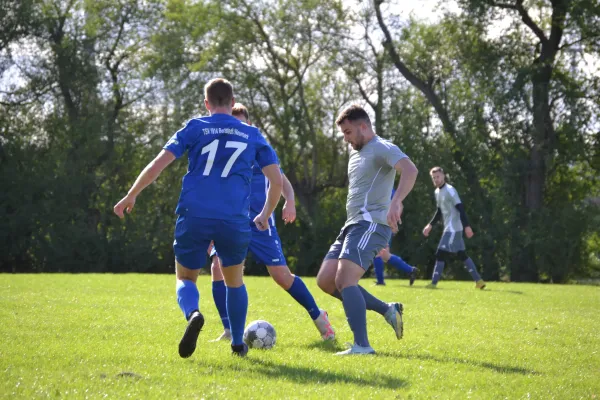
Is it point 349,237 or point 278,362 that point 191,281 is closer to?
point 278,362

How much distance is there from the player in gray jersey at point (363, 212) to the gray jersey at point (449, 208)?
931cm

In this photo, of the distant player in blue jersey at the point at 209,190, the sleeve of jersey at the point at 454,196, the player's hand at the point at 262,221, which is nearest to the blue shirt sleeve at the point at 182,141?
the distant player in blue jersey at the point at 209,190

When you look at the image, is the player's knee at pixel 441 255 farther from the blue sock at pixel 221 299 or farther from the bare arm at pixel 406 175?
the bare arm at pixel 406 175

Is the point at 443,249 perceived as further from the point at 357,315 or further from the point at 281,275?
the point at 357,315

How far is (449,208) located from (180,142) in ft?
36.5

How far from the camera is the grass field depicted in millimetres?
5078

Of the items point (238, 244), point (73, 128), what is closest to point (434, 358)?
point (238, 244)

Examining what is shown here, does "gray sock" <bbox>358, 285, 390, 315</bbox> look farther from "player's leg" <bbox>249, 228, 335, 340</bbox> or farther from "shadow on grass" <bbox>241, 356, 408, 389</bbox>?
"shadow on grass" <bbox>241, 356, 408, 389</bbox>

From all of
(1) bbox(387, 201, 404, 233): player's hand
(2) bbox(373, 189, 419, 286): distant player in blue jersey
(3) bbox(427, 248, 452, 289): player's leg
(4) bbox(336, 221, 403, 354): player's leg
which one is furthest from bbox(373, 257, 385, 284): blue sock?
(1) bbox(387, 201, 404, 233): player's hand

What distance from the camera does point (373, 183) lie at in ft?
22.8

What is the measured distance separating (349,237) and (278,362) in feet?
4.29

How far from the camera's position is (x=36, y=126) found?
3042cm

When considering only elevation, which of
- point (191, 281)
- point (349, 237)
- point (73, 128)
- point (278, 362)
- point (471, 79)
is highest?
point (471, 79)

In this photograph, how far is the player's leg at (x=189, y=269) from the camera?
5684mm
